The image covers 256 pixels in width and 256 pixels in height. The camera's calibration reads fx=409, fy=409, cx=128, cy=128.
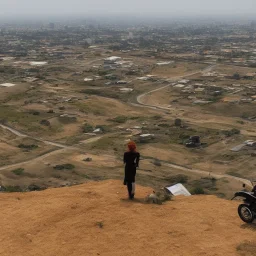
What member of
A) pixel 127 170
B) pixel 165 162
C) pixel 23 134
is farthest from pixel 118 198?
pixel 23 134

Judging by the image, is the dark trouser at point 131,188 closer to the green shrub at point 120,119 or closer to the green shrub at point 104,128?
the green shrub at point 104,128

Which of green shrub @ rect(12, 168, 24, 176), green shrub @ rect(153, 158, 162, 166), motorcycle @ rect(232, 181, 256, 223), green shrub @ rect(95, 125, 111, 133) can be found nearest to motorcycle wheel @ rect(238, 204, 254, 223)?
motorcycle @ rect(232, 181, 256, 223)

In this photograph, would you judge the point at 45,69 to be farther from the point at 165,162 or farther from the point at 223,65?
the point at 165,162

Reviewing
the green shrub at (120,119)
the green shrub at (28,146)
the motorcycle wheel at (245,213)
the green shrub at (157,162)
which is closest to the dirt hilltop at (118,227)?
the motorcycle wheel at (245,213)

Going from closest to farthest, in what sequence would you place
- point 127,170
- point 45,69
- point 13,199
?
1. point 127,170
2. point 13,199
3. point 45,69

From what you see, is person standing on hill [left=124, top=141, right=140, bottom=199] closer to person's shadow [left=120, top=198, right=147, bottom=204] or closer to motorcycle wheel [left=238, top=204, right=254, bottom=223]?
person's shadow [left=120, top=198, right=147, bottom=204]

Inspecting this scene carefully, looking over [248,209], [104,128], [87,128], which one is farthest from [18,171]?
[248,209]

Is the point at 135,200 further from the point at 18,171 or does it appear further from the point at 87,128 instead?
the point at 87,128
